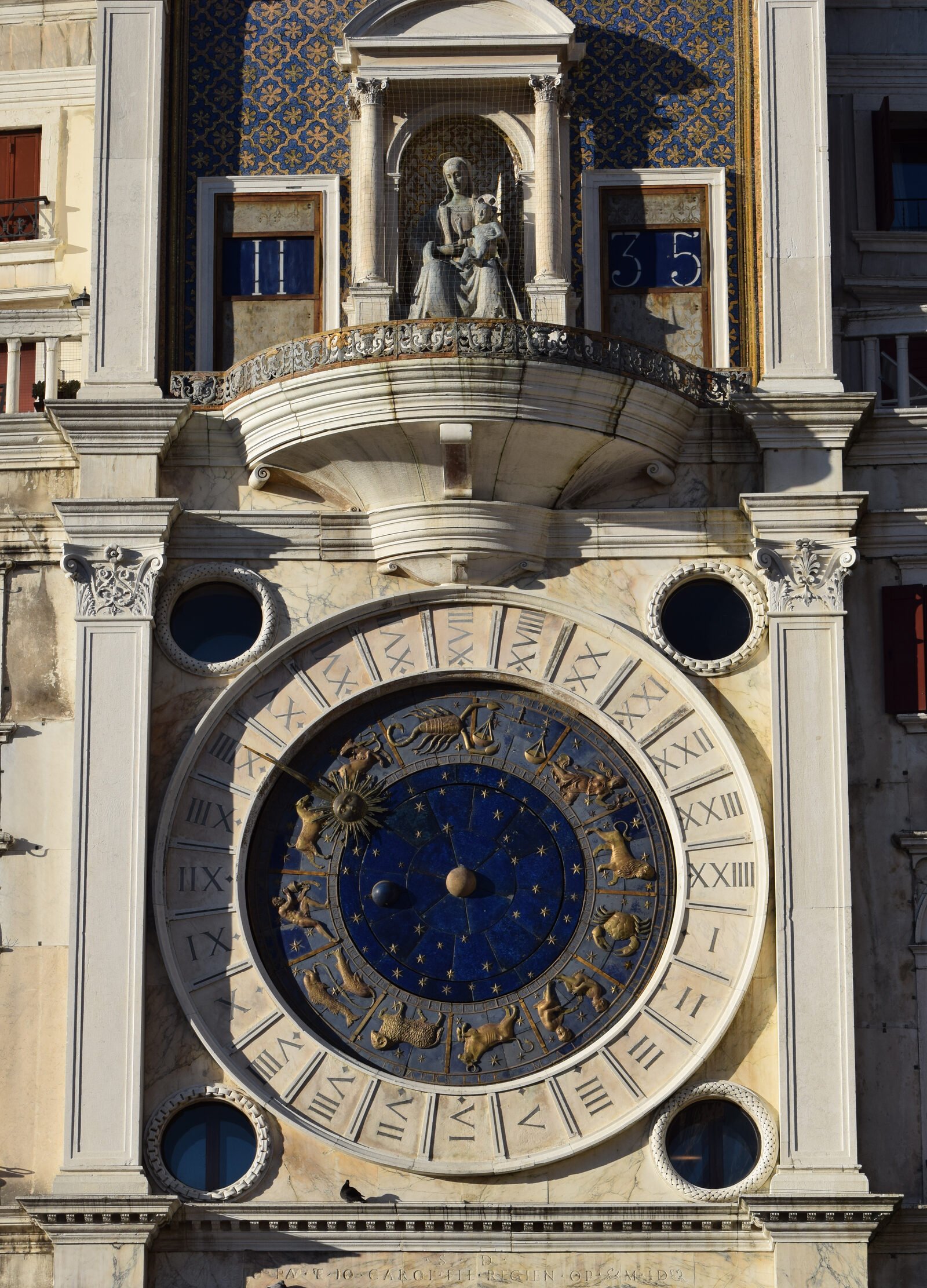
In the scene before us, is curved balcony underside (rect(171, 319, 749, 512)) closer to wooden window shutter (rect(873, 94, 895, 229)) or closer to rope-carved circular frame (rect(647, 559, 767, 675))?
rope-carved circular frame (rect(647, 559, 767, 675))

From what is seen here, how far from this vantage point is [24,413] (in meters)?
21.2

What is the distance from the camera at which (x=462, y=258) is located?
68.9ft

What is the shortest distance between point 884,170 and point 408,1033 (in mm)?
7390

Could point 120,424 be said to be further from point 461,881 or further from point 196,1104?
point 196,1104

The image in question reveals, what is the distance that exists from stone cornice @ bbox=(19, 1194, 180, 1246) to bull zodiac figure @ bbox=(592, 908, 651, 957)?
131 inches

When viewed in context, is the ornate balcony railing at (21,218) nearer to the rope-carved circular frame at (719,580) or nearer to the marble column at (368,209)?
the marble column at (368,209)

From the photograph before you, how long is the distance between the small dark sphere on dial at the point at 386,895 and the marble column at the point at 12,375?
4.46 meters

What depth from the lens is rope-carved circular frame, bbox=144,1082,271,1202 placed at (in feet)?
64.0

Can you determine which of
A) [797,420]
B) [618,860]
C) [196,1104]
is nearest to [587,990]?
[618,860]

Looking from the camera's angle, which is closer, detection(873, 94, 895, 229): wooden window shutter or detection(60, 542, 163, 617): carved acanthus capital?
detection(60, 542, 163, 617): carved acanthus capital

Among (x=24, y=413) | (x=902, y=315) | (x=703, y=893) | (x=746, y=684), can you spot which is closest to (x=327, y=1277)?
(x=703, y=893)

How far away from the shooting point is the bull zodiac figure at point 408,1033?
19.8 meters

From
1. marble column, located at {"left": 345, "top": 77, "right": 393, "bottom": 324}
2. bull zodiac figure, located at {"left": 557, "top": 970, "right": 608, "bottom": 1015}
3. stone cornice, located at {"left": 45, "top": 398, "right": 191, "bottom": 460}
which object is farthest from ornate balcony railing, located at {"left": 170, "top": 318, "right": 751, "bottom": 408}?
bull zodiac figure, located at {"left": 557, "top": 970, "right": 608, "bottom": 1015}

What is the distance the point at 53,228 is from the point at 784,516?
6055 millimetres
